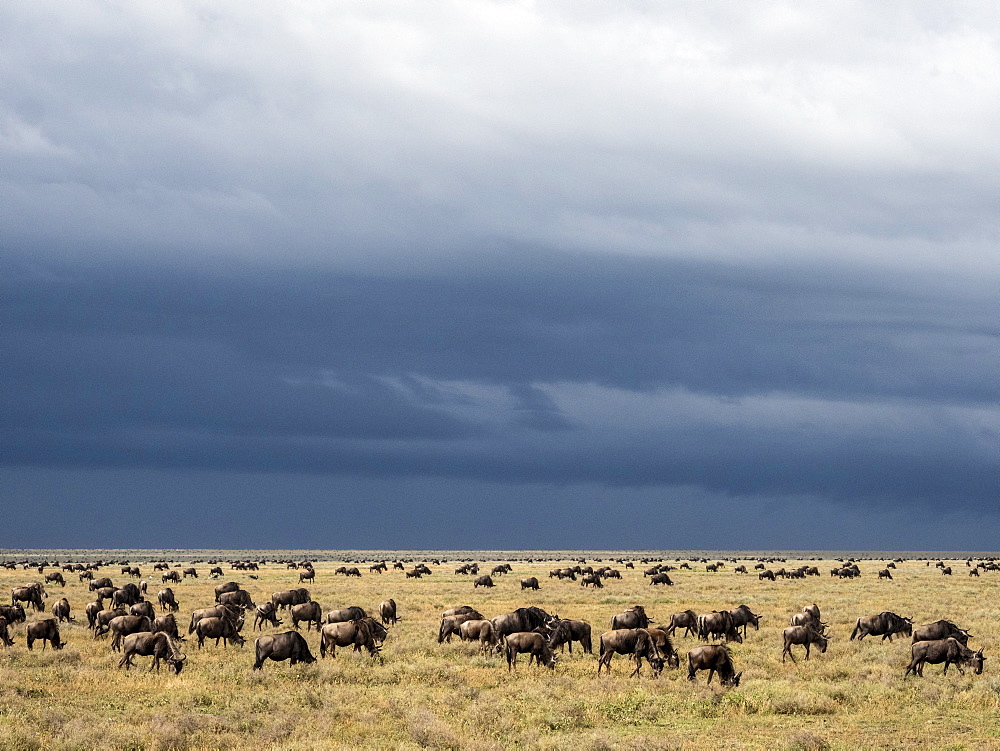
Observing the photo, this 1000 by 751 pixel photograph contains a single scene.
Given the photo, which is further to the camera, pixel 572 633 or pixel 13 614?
pixel 13 614

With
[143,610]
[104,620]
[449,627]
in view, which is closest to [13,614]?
[104,620]

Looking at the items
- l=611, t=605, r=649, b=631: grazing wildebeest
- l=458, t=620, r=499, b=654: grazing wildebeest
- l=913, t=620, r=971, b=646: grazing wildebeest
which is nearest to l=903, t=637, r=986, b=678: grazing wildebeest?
l=913, t=620, r=971, b=646: grazing wildebeest

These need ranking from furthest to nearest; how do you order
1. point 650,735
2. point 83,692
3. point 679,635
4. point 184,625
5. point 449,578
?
point 449,578, point 184,625, point 679,635, point 83,692, point 650,735

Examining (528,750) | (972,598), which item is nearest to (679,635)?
(528,750)

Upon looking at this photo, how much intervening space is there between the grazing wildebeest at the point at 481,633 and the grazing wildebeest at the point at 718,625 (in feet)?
24.2

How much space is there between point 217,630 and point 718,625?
17.2 m

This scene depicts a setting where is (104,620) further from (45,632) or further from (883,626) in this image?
(883,626)

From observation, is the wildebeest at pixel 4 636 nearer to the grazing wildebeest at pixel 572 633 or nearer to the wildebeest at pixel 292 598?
the wildebeest at pixel 292 598

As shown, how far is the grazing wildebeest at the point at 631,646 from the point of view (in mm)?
27516

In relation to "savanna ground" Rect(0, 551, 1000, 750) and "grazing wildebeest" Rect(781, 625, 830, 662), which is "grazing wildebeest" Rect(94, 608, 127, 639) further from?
"grazing wildebeest" Rect(781, 625, 830, 662)

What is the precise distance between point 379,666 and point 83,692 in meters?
8.24

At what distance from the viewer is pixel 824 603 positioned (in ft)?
175

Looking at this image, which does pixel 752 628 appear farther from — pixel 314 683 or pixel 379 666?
pixel 314 683

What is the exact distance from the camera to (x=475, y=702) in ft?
75.4
